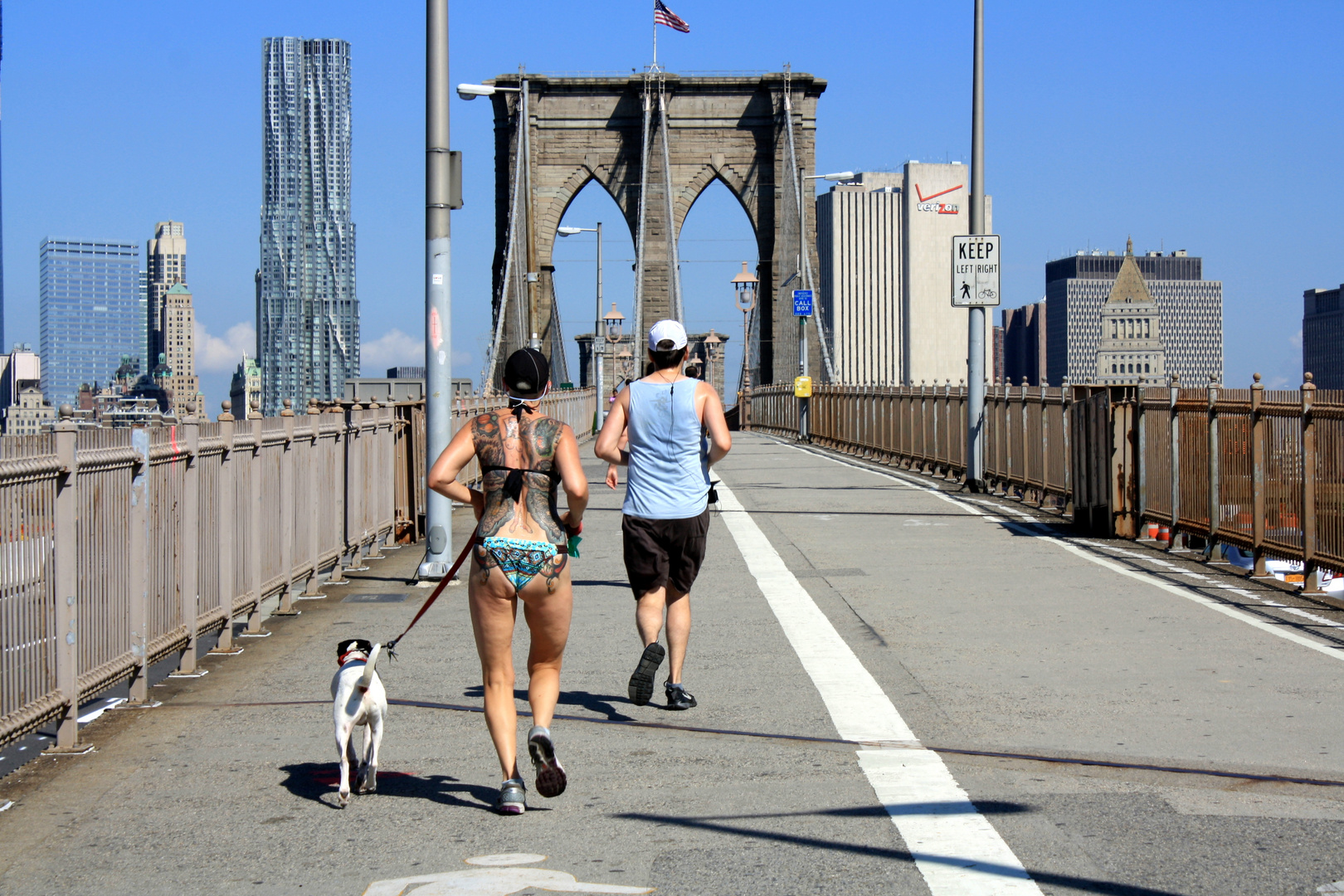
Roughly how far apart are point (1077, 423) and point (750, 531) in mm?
3589

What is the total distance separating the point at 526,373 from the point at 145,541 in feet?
9.57

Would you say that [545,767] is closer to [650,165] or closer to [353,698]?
[353,698]

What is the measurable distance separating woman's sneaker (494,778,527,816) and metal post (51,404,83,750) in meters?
2.21

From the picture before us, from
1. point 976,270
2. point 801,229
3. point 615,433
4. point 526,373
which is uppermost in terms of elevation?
point 801,229

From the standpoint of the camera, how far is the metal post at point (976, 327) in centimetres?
2173

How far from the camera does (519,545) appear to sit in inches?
215

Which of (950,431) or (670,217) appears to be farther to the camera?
(670,217)

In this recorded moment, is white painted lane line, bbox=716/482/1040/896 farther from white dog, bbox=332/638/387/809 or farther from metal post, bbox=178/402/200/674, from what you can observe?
metal post, bbox=178/402/200/674

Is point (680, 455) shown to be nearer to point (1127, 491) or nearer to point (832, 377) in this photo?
point (1127, 491)

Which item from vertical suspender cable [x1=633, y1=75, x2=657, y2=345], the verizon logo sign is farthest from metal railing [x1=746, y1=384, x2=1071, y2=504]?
the verizon logo sign

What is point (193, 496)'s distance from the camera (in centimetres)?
833

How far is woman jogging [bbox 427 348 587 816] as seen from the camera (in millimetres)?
5457

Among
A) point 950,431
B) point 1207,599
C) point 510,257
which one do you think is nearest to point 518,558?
point 1207,599

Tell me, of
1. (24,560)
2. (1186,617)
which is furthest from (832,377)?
(24,560)
